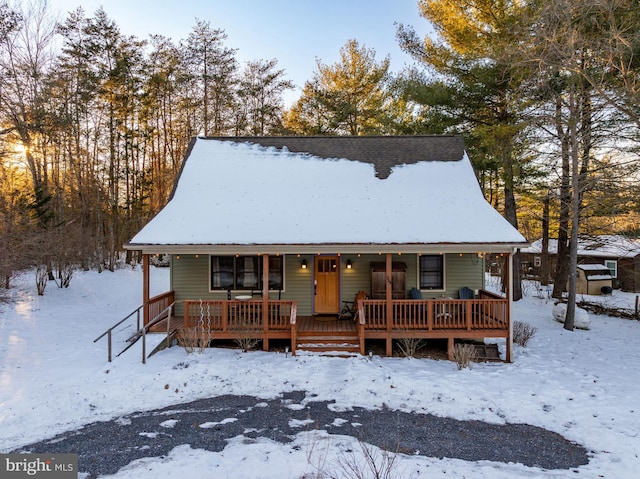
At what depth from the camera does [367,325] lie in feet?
30.6

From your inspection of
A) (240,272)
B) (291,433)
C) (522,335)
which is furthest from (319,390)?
(522,335)

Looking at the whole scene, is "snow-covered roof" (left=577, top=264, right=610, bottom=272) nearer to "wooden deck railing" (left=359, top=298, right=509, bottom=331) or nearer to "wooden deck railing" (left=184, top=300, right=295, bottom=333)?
"wooden deck railing" (left=359, top=298, right=509, bottom=331)

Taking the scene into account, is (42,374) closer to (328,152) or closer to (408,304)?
(408,304)

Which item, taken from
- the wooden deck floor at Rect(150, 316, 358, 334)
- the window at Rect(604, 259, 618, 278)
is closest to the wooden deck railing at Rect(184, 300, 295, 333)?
the wooden deck floor at Rect(150, 316, 358, 334)

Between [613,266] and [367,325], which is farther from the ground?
[613,266]

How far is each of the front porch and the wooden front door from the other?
1591 millimetres

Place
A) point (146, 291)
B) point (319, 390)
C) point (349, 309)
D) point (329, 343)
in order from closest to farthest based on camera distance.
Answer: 1. point (319, 390)
2. point (329, 343)
3. point (146, 291)
4. point (349, 309)

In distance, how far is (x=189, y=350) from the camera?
859 cm

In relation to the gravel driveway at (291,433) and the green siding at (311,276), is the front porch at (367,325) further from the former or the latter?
the gravel driveway at (291,433)

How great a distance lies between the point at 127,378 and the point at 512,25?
16.4 m

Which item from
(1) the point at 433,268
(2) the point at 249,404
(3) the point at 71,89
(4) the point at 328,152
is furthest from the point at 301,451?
(3) the point at 71,89

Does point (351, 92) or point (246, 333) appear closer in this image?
point (246, 333)

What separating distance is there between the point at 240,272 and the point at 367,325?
4274 mm

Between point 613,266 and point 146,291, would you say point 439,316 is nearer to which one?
point 146,291
